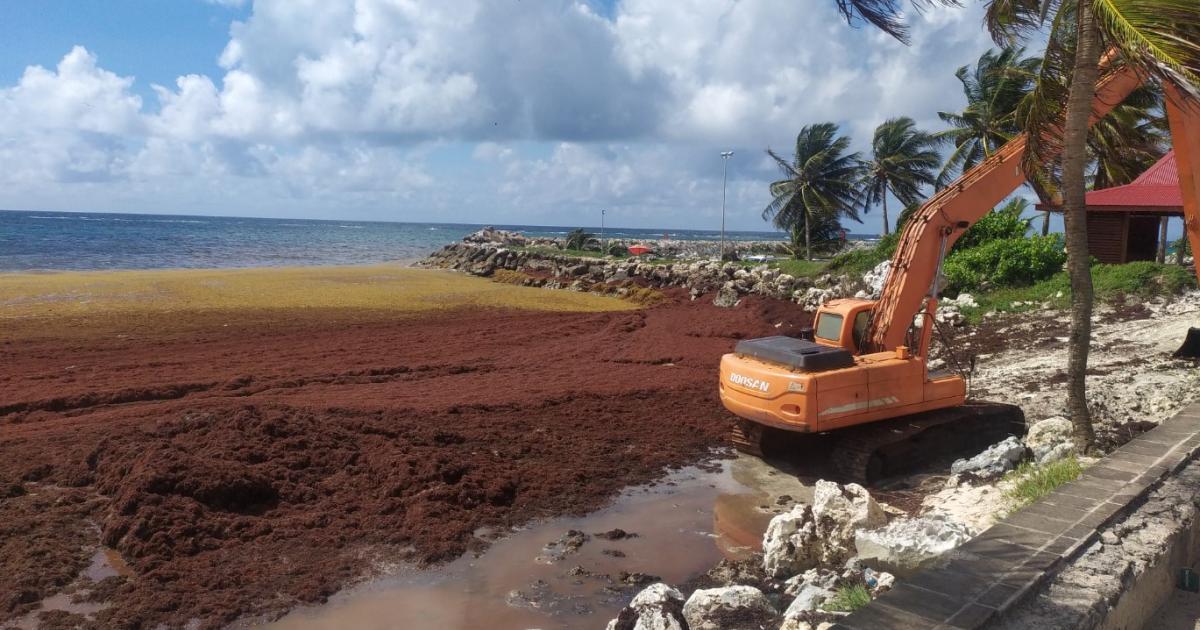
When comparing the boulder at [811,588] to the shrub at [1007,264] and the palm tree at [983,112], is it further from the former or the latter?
the palm tree at [983,112]

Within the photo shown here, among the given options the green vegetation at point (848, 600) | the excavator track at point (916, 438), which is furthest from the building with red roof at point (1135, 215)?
the green vegetation at point (848, 600)

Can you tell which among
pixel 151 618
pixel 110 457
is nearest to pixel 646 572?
pixel 151 618

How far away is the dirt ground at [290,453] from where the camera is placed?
22.0ft

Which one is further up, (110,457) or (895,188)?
(895,188)

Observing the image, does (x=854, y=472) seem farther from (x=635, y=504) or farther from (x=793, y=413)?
(x=635, y=504)

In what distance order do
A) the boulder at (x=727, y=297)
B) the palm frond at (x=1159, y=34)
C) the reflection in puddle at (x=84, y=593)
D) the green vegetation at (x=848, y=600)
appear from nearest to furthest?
the green vegetation at (x=848, y=600) < the palm frond at (x=1159, y=34) < the reflection in puddle at (x=84, y=593) < the boulder at (x=727, y=297)

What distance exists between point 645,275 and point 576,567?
25.9 metres

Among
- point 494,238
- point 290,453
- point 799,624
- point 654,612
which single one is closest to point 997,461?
point 799,624

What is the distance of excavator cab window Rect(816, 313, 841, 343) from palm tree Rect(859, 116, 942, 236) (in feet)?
90.2

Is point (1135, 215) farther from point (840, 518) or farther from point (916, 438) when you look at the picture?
point (840, 518)

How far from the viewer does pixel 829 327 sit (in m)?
9.97

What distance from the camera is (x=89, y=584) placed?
6422mm

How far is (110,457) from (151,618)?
133 inches

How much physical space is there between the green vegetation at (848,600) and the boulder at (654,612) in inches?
33.6
